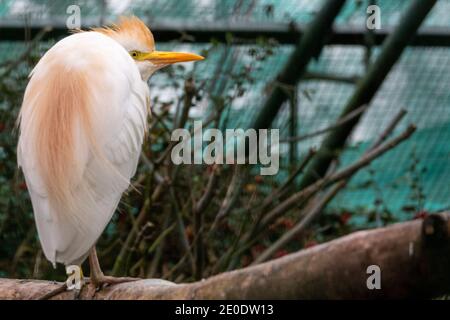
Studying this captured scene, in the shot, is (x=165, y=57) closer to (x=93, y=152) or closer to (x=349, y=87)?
(x=93, y=152)

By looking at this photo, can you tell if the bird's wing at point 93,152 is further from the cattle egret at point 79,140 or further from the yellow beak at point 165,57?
the yellow beak at point 165,57

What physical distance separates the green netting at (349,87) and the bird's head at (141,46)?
82 cm

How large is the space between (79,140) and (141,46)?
31cm

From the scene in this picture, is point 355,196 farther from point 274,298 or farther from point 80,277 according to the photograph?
point 274,298

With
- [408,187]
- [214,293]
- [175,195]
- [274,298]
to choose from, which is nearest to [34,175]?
[214,293]

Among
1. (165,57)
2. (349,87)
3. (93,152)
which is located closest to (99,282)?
(93,152)

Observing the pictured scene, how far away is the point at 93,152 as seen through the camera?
4.98 ft

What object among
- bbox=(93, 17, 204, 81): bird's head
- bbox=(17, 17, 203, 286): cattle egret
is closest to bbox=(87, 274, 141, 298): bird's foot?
bbox=(17, 17, 203, 286): cattle egret

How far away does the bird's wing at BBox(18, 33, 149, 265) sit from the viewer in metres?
1.47

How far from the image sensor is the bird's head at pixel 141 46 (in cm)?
173

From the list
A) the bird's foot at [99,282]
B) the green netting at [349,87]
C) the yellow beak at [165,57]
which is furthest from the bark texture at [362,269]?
the green netting at [349,87]

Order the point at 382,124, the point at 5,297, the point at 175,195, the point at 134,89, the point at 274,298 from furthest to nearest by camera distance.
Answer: the point at 382,124 → the point at 175,195 → the point at 134,89 → the point at 5,297 → the point at 274,298

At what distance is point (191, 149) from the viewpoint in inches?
96.9

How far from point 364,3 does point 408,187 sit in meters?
0.63
